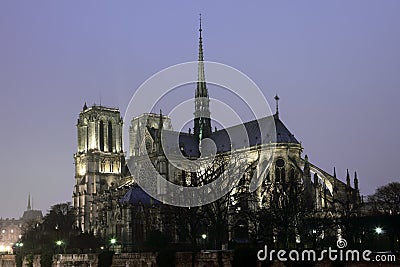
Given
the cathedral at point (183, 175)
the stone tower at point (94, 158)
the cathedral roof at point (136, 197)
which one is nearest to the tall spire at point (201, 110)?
the cathedral at point (183, 175)

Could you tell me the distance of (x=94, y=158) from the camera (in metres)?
111

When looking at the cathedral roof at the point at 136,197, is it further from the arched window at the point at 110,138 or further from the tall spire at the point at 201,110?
the arched window at the point at 110,138

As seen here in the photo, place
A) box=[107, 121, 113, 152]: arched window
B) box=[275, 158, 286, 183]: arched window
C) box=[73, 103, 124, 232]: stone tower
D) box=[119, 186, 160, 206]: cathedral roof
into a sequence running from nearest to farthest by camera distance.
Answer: box=[275, 158, 286, 183]: arched window, box=[119, 186, 160, 206]: cathedral roof, box=[73, 103, 124, 232]: stone tower, box=[107, 121, 113, 152]: arched window

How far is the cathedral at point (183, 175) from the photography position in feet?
218

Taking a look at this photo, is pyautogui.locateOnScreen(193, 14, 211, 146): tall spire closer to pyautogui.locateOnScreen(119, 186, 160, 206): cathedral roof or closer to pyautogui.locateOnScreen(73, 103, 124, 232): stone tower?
pyautogui.locateOnScreen(119, 186, 160, 206): cathedral roof

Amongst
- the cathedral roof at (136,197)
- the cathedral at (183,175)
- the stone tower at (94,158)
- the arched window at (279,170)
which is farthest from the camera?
the stone tower at (94,158)

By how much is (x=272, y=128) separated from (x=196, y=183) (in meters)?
26.7

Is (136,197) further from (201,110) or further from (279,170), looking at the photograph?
(279,170)

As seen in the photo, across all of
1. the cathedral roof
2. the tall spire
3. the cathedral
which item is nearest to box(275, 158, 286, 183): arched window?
the cathedral

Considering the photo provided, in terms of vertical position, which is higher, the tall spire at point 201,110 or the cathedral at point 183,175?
the tall spire at point 201,110

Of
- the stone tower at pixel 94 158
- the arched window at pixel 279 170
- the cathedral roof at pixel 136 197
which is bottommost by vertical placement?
the cathedral roof at pixel 136 197

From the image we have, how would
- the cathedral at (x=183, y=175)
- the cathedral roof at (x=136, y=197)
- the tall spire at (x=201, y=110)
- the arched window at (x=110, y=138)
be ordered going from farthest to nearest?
the arched window at (x=110, y=138)
the tall spire at (x=201, y=110)
the cathedral roof at (x=136, y=197)
the cathedral at (x=183, y=175)

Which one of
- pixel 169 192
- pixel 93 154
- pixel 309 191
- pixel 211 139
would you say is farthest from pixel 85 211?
pixel 309 191

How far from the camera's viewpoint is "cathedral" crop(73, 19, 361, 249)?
66.6 m
